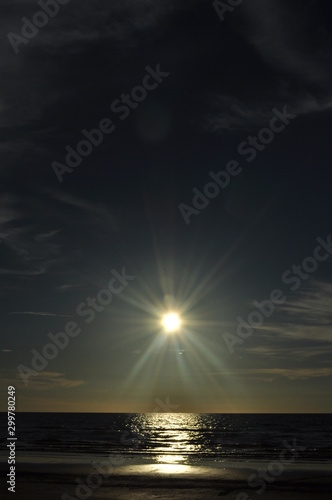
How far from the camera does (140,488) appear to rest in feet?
77.4

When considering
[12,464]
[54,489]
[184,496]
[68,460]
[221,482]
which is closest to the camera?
[184,496]

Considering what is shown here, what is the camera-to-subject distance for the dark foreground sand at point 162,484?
21953 mm

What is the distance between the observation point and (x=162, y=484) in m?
24.7

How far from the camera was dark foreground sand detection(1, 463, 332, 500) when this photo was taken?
72.0 ft

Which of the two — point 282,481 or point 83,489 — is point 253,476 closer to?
point 282,481

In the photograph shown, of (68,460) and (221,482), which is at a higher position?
(68,460)

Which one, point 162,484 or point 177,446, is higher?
point 177,446

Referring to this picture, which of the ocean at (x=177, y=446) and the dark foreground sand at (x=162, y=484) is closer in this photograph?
the dark foreground sand at (x=162, y=484)

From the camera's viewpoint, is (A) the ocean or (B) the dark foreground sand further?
(A) the ocean

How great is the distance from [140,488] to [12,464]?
12.4m

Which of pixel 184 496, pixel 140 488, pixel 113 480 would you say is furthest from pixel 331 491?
pixel 113 480

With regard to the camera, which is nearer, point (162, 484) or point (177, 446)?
point (162, 484)

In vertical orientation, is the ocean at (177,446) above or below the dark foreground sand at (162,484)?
above

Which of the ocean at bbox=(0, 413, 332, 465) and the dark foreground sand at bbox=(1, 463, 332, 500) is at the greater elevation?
the ocean at bbox=(0, 413, 332, 465)
